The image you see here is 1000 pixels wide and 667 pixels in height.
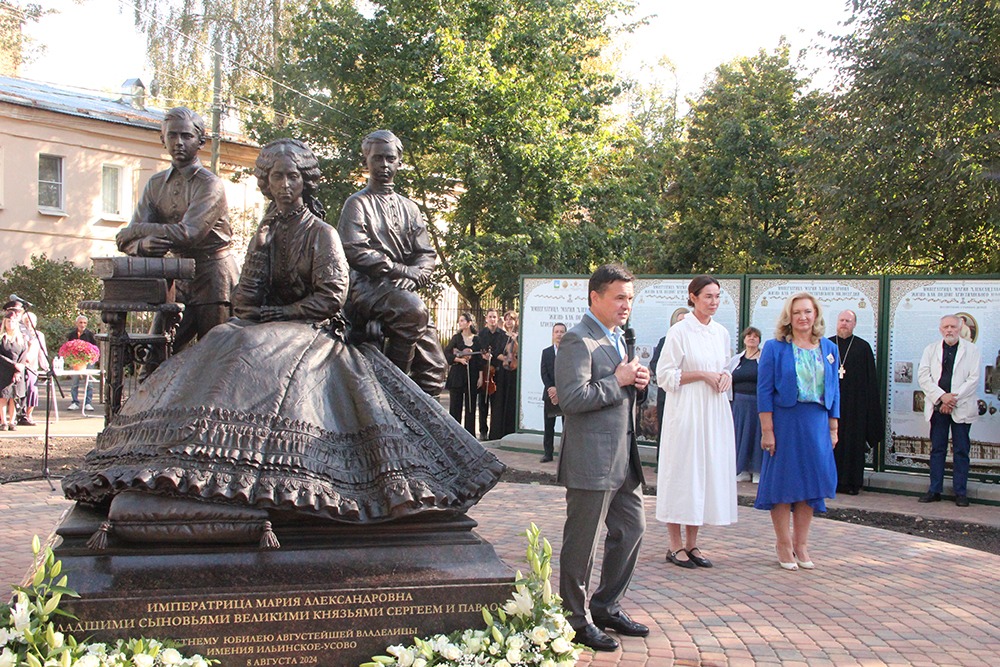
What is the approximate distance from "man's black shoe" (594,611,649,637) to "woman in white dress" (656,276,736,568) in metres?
1.69

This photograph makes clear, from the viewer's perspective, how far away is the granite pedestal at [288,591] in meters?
3.88

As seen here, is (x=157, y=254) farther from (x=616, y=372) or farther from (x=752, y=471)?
(x=752, y=471)

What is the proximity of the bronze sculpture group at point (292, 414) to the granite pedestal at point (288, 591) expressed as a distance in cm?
16

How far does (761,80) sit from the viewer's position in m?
28.0

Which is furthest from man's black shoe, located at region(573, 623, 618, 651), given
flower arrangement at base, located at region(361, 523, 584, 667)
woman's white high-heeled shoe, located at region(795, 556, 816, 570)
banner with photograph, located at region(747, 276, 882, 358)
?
banner with photograph, located at region(747, 276, 882, 358)

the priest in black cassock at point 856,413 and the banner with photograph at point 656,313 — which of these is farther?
the banner with photograph at point 656,313

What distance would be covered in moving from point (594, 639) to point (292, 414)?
1.68 meters

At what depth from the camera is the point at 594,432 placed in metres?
4.71

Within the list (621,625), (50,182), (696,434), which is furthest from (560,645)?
(50,182)

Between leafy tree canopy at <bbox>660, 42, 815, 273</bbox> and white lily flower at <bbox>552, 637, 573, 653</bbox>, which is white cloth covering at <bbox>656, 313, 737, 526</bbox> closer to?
white lily flower at <bbox>552, 637, 573, 653</bbox>

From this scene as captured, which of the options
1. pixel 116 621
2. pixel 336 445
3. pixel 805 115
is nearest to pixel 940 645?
pixel 336 445

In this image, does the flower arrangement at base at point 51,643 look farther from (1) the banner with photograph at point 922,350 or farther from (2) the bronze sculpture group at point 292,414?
(1) the banner with photograph at point 922,350

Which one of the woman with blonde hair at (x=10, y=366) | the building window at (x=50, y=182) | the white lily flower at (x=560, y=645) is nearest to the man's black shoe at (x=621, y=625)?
the white lily flower at (x=560, y=645)

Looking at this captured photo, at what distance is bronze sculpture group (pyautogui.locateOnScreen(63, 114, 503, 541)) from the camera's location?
4.01 meters
